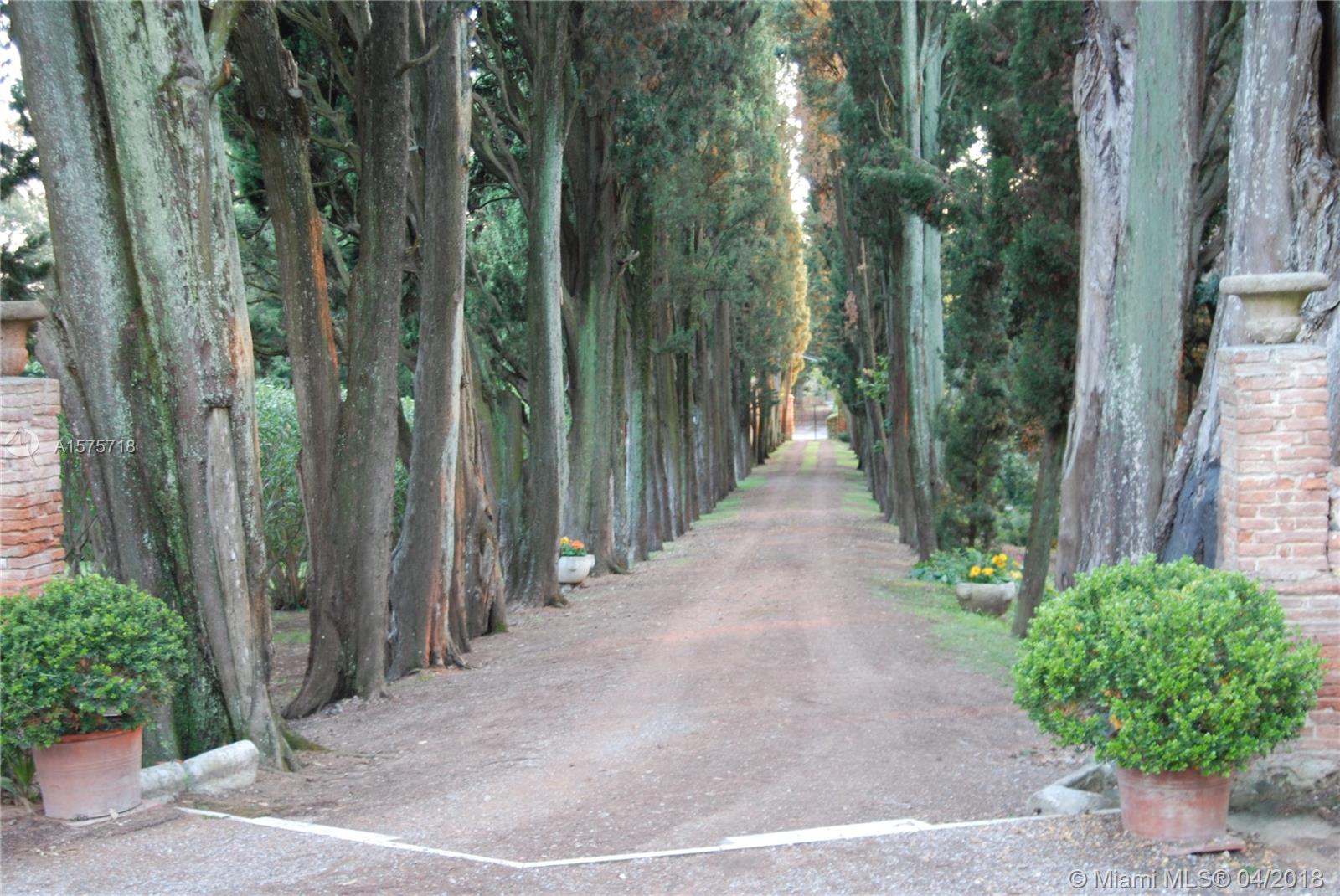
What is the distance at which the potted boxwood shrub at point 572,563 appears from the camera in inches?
886

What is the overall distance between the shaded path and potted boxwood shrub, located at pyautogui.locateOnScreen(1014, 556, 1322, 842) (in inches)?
57.9

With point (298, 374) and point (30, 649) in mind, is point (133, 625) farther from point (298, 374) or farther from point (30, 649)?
point (298, 374)

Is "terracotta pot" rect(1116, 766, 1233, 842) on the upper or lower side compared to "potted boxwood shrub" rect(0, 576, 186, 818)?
lower

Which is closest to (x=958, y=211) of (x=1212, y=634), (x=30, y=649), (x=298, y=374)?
(x=298, y=374)

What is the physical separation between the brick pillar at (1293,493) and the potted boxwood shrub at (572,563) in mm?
16197

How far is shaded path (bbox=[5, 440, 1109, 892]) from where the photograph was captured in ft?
22.8

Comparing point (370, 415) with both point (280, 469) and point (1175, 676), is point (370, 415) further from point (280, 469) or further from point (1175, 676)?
point (280, 469)

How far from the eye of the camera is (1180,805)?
6.18m

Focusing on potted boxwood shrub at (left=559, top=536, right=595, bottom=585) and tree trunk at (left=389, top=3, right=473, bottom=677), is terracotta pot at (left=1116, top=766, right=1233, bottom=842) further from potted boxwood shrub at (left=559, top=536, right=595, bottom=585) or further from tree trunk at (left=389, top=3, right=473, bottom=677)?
potted boxwood shrub at (left=559, top=536, right=595, bottom=585)

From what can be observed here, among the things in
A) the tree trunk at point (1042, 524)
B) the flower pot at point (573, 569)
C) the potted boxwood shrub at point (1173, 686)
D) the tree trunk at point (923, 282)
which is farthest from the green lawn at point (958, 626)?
the flower pot at point (573, 569)

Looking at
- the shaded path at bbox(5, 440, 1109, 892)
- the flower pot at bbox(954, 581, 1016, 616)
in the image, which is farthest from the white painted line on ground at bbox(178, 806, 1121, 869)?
the flower pot at bbox(954, 581, 1016, 616)

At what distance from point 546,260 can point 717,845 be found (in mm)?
13154

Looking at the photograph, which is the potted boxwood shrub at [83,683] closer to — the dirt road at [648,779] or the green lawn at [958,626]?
the dirt road at [648,779]

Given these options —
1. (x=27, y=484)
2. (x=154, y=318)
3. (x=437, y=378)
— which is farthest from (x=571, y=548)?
(x=27, y=484)
